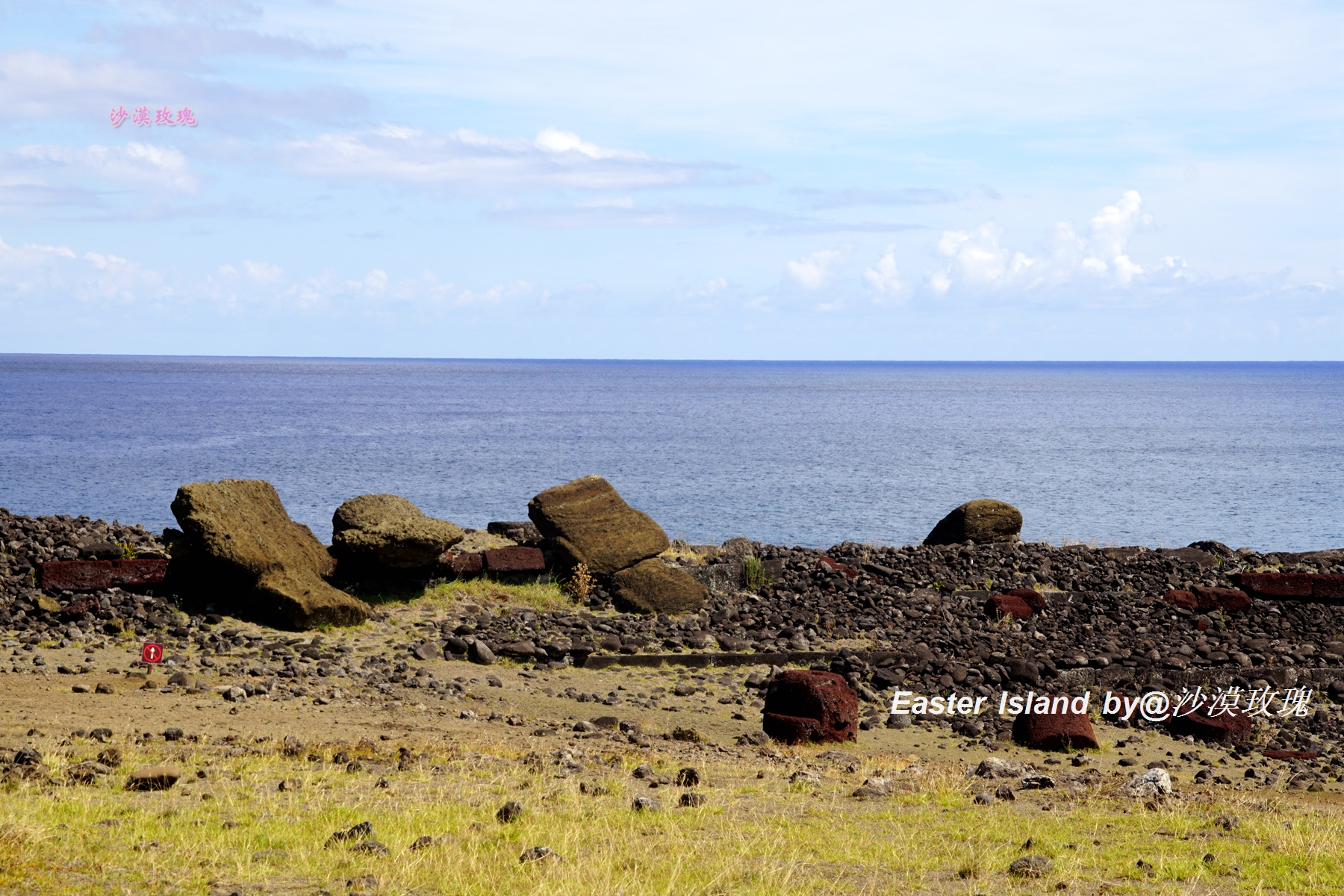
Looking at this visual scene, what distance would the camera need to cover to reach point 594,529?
19.8 metres

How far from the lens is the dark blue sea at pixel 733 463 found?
1779 inches

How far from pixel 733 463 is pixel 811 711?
54.1 meters

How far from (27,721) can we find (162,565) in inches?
234

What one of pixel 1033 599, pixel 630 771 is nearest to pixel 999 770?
pixel 630 771

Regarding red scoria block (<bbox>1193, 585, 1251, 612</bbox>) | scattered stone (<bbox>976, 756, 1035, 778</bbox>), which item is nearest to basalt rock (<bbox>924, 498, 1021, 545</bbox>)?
red scoria block (<bbox>1193, 585, 1251, 612</bbox>)

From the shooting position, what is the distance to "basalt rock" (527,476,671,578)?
19453mm

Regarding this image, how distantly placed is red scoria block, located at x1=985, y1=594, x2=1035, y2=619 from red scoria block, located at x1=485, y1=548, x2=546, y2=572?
24.0 feet

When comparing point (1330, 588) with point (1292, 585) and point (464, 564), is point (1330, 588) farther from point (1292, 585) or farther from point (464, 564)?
point (464, 564)

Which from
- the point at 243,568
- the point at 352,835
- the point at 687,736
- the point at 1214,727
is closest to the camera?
the point at 352,835

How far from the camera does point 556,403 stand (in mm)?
141750

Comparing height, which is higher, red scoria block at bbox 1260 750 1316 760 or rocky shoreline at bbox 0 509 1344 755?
rocky shoreline at bbox 0 509 1344 755

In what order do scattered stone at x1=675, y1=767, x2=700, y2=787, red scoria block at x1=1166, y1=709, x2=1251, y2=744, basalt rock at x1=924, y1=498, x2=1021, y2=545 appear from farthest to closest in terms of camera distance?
basalt rock at x1=924, y1=498, x2=1021, y2=545, red scoria block at x1=1166, y1=709, x2=1251, y2=744, scattered stone at x1=675, y1=767, x2=700, y2=787

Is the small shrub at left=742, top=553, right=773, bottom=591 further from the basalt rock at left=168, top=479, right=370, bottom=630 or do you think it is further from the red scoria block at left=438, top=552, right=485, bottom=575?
the basalt rock at left=168, top=479, right=370, bottom=630

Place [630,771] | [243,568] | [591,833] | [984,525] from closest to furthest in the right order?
[591,833] < [630,771] < [243,568] < [984,525]
